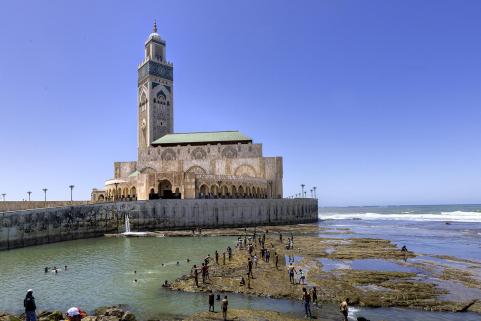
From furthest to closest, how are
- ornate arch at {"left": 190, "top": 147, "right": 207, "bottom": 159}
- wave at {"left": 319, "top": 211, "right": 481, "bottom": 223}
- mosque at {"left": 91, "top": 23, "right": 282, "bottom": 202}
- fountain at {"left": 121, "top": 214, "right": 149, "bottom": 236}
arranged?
wave at {"left": 319, "top": 211, "right": 481, "bottom": 223} < ornate arch at {"left": 190, "top": 147, "right": 207, "bottom": 159} < mosque at {"left": 91, "top": 23, "right": 282, "bottom": 202} < fountain at {"left": 121, "top": 214, "right": 149, "bottom": 236}

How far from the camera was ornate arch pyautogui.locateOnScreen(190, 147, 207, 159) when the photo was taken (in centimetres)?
7556

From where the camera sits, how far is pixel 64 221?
45.0 m

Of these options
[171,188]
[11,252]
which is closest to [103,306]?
[11,252]

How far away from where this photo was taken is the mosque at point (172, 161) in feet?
197

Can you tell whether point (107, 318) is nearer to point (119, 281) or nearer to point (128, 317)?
point (128, 317)

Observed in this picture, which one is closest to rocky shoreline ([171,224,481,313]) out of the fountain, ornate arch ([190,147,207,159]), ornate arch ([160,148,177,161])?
the fountain

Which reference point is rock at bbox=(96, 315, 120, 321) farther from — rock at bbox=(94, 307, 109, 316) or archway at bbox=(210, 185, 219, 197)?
archway at bbox=(210, 185, 219, 197)

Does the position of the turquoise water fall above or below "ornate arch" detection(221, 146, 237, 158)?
below

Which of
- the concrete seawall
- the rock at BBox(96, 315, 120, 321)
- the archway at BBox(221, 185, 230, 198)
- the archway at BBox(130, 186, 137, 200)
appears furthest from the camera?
the archway at BBox(221, 185, 230, 198)

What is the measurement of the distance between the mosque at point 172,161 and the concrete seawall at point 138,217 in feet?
13.7

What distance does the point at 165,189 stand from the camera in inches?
2402

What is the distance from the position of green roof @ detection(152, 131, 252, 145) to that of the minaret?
7.20 meters

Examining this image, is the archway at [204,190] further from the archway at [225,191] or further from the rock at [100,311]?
the rock at [100,311]

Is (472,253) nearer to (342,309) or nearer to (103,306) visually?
(342,309)
